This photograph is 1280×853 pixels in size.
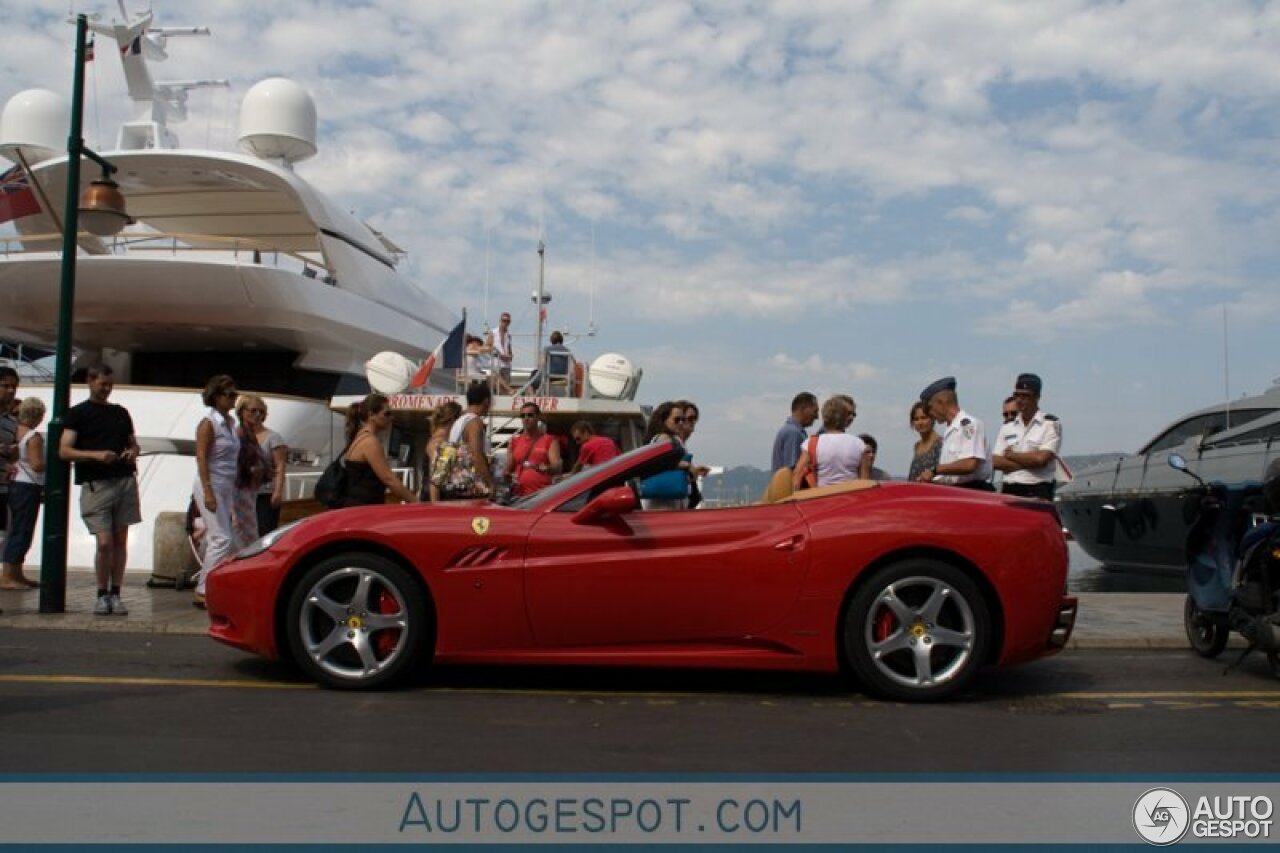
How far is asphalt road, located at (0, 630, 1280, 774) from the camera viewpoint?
4055 mm

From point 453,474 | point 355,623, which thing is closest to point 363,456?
point 453,474

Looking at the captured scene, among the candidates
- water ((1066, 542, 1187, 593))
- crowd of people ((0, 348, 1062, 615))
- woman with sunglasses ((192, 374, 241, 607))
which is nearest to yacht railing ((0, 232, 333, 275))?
crowd of people ((0, 348, 1062, 615))

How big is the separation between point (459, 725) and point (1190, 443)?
524 inches

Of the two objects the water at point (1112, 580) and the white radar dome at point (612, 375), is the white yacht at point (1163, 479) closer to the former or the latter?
the water at point (1112, 580)

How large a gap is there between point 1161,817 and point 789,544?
2.07 metres

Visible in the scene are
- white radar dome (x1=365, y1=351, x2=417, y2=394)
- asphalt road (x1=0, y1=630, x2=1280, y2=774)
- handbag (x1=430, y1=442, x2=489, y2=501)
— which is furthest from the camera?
white radar dome (x1=365, y1=351, x2=417, y2=394)

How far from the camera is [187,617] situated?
7.93 m

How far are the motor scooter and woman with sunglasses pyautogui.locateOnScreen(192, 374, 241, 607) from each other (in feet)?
20.1

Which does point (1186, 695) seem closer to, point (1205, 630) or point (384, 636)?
point (1205, 630)

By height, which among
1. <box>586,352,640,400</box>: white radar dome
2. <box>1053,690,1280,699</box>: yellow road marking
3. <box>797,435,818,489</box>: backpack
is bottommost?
<box>1053,690,1280,699</box>: yellow road marking

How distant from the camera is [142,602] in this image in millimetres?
8992

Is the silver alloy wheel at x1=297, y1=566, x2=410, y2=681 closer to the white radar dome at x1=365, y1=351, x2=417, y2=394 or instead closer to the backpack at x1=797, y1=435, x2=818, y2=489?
the backpack at x1=797, y1=435, x2=818, y2=489

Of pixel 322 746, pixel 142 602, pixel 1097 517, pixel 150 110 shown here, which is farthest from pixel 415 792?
pixel 150 110

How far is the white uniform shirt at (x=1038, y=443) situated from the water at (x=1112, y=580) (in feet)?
25.9
